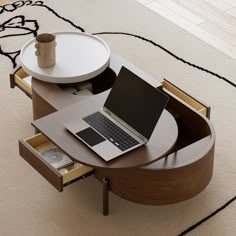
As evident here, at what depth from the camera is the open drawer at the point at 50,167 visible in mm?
2396

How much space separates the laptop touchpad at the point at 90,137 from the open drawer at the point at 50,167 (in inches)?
3.9

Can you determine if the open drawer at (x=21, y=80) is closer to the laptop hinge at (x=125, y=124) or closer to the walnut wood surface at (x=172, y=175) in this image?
the walnut wood surface at (x=172, y=175)

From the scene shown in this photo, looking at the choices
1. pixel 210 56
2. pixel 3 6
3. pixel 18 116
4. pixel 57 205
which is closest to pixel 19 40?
pixel 3 6

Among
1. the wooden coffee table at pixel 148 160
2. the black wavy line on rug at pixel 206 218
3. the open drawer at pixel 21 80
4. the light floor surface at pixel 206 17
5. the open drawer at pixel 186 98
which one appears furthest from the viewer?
the light floor surface at pixel 206 17

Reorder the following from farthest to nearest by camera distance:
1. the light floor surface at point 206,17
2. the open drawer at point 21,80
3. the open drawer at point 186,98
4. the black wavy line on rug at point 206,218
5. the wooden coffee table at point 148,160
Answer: the light floor surface at point 206,17, the open drawer at point 21,80, the open drawer at point 186,98, the black wavy line on rug at point 206,218, the wooden coffee table at point 148,160

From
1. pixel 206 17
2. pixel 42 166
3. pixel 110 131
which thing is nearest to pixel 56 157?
pixel 42 166

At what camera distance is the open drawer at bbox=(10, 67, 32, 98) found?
9.42 feet

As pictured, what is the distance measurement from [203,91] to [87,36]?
2.08 feet

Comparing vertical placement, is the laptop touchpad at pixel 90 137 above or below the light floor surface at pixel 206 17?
above

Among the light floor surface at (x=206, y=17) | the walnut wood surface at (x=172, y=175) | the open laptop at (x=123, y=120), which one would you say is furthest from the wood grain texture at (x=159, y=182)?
the light floor surface at (x=206, y=17)

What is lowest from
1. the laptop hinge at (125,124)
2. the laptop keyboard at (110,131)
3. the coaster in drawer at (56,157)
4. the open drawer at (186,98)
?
the coaster in drawer at (56,157)

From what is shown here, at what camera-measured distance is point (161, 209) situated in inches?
102

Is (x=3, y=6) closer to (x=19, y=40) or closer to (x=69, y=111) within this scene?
(x=19, y=40)

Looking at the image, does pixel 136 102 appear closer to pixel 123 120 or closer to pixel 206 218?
pixel 123 120
